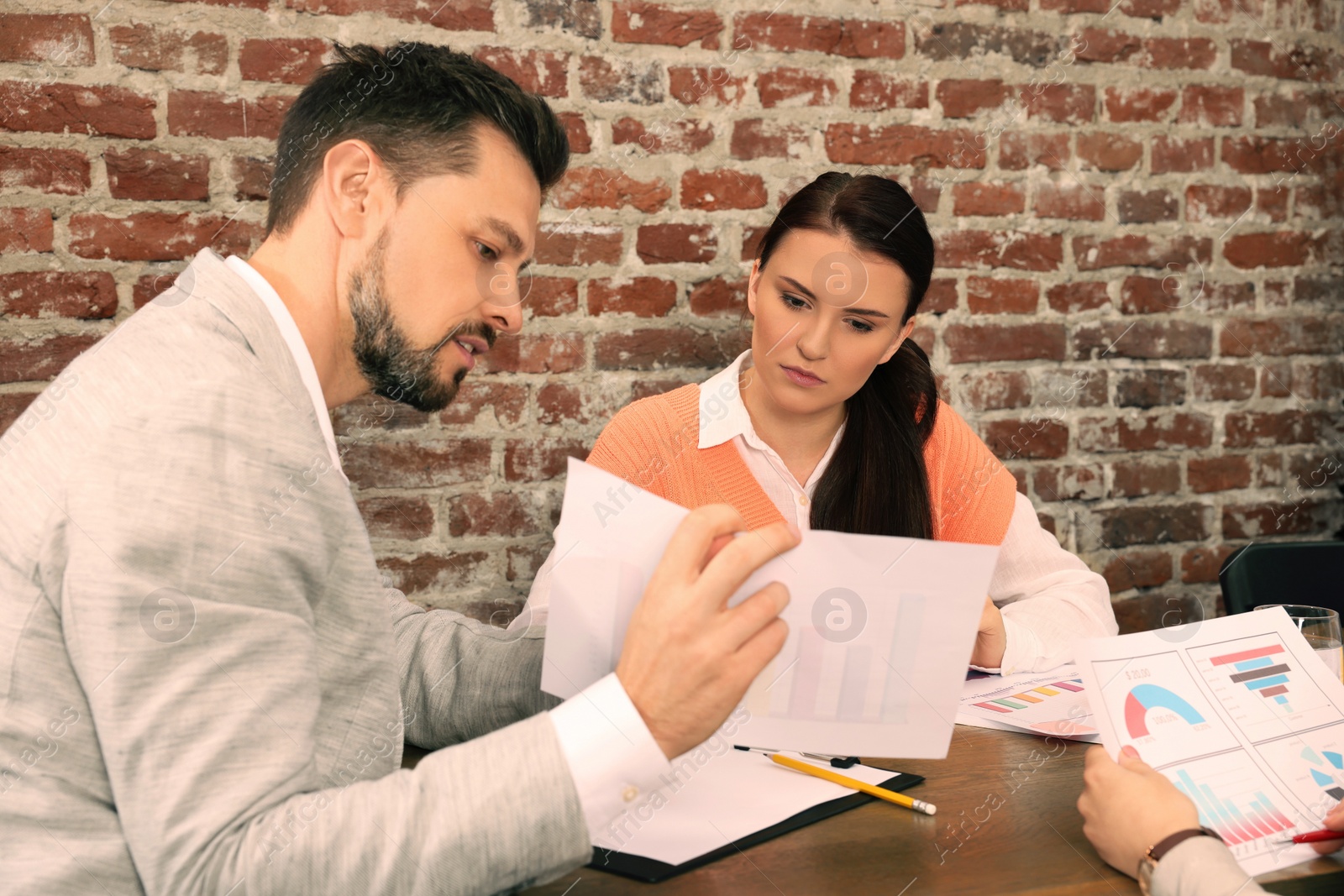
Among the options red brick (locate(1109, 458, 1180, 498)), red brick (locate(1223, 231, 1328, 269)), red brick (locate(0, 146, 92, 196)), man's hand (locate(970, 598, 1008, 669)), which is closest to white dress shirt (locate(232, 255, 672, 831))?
man's hand (locate(970, 598, 1008, 669))

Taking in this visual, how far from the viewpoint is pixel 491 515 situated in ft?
5.47

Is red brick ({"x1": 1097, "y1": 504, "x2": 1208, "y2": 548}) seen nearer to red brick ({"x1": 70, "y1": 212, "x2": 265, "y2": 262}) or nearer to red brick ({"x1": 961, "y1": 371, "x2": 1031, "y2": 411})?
red brick ({"x1": 961, "y1": 371, "x2": 1031, "y2": 411})

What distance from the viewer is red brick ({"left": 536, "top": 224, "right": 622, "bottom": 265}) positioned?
1655 mm

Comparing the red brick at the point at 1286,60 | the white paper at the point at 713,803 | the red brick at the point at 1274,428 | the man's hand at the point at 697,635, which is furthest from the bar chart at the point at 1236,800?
the red brick at the point at 1286,60

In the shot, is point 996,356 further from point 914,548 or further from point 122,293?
point 122,293

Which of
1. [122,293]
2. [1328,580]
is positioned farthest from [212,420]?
[1328,580]

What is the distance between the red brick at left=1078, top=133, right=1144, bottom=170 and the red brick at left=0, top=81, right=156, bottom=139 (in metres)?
1.62

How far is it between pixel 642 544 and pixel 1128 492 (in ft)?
Result: 5.21

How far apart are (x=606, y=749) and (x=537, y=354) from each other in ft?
3.51

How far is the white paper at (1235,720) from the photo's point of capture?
842mm

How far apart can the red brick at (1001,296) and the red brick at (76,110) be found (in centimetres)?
139

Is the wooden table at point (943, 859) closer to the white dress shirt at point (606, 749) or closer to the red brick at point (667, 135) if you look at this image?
the white dress shirt at point (606, 749)

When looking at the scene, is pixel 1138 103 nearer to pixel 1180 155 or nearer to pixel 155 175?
pixel 1180 155

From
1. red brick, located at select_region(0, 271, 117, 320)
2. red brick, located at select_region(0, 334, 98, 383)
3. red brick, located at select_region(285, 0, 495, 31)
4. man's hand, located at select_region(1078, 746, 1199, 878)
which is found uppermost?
red brick, located at select_region(285, 0, 495, 31)
